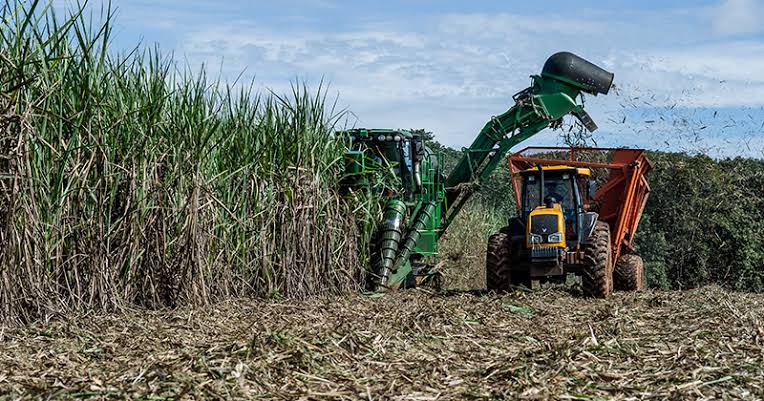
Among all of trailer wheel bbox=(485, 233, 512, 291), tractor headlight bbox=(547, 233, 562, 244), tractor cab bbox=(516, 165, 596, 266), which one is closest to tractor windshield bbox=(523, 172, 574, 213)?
tractor cab bbox=(516, 165, 596, 266)

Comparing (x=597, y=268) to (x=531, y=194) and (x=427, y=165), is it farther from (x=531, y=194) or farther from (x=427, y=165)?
(x=427, y=165)

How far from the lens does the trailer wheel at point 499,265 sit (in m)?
11.5

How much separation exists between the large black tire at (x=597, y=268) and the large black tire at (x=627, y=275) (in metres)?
1.37

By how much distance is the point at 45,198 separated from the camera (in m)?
7.45

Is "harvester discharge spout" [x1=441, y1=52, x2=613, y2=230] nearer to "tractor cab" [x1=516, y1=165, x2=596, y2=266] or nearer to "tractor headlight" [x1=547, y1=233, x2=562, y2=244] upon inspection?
"tractor cab" [x1=516, y1=165, x2=596, y2=266]

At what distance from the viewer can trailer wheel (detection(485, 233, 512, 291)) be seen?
11469 millimetres

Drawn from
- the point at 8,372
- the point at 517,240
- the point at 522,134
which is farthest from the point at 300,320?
the point at 522,134

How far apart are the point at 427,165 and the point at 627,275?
9.71 feet

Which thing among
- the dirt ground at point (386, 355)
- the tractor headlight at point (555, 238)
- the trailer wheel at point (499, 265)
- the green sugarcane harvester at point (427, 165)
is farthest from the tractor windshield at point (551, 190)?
the dirt ground at point (386, 355)

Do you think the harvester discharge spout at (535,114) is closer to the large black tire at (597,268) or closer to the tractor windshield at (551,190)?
the tractor windshield at (551,190)

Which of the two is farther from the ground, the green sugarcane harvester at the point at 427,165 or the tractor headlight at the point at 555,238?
the green sugarcane harvester at the point at 427,165

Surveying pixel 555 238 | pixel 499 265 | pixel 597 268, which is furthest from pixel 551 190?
pixel 597 268

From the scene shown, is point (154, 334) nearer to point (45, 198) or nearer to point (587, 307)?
point (45, 198)

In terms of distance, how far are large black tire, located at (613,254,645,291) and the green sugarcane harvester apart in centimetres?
196
